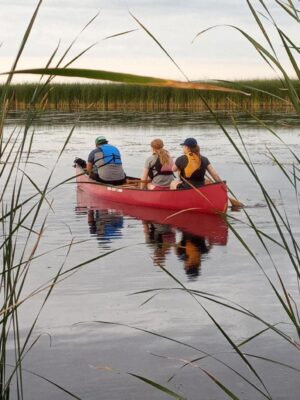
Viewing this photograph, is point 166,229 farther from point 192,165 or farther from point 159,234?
point 192,165

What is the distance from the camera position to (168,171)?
1440cm

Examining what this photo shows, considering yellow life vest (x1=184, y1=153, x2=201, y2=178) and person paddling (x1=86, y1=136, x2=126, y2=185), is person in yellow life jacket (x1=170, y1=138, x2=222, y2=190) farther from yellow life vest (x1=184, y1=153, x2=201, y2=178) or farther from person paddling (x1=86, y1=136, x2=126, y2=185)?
person paddling (x1=86, y1=136, x2=126, y2=185)

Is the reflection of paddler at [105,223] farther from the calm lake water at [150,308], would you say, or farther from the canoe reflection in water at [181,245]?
the canoe reflection in water at [181,245]

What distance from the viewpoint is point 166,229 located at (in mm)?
12961

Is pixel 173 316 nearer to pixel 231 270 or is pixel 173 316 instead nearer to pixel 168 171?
pixel 231 270

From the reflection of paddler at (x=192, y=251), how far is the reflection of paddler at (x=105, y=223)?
1.00 m

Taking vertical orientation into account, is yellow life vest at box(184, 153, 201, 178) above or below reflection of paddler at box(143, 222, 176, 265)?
above

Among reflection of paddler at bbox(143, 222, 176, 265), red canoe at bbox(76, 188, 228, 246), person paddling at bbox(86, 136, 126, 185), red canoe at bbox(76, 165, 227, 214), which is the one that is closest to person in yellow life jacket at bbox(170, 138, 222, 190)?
red canoe at bbox(76, 165, 227, 214)

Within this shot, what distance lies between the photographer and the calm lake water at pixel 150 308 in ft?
17.7

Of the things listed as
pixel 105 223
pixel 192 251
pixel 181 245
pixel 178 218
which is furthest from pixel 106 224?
pixel 181 245

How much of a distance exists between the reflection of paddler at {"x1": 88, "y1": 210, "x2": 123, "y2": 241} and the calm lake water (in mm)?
17

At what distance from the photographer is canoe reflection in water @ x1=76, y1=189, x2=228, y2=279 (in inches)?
413

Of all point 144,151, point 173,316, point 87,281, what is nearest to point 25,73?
point 173,316

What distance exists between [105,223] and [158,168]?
4.68 ft
